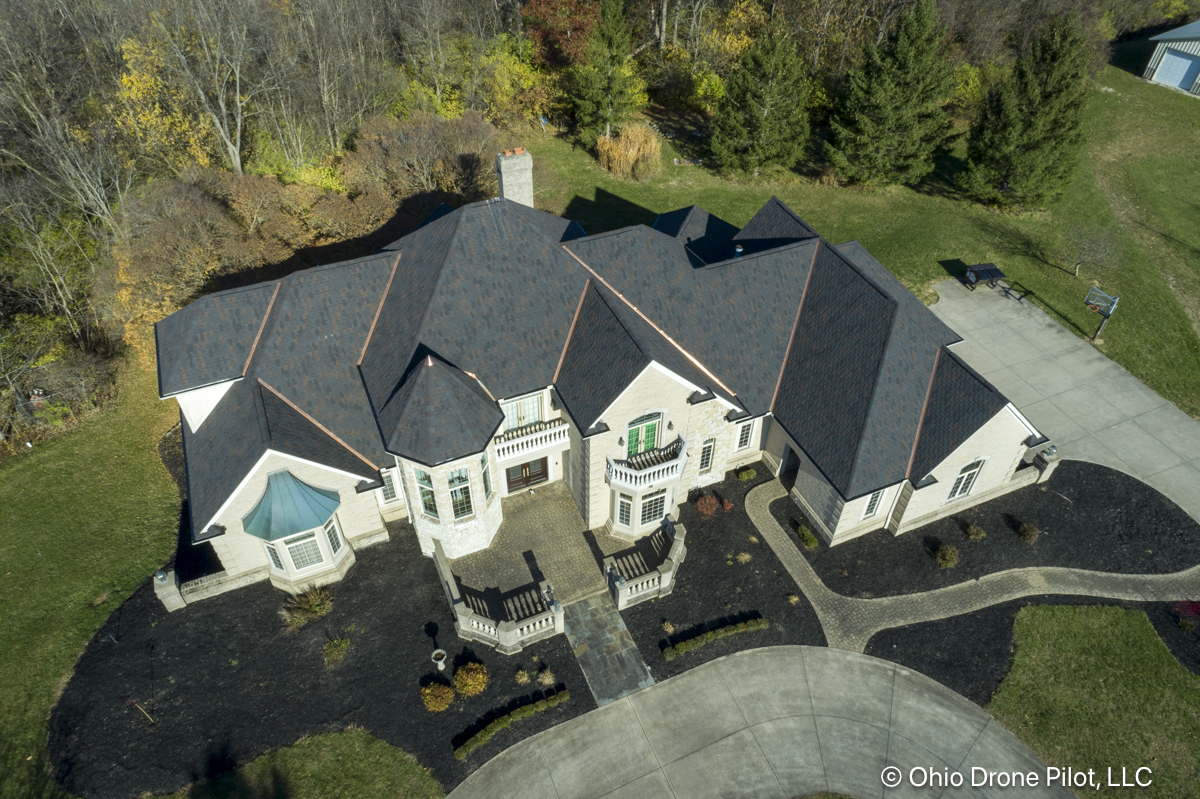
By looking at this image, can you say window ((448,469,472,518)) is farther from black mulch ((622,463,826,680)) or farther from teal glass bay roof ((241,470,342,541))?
black mulch ((622,463,826,680))

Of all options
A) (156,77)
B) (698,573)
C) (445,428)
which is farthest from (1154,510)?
(156,77)

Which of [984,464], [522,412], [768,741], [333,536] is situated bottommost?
[768,741]

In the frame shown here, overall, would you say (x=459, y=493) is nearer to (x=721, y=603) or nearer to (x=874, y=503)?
(x=721, y=603)

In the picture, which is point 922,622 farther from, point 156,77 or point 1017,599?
point 156,77

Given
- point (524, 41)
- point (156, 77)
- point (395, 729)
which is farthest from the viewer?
point (524, 41)

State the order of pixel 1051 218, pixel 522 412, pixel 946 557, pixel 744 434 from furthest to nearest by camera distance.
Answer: pixel 1051 218 → pixel 744 434 → pixel 522 412 → pixel 946 557

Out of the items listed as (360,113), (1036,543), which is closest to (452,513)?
(1036,543)
